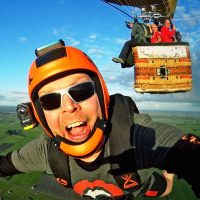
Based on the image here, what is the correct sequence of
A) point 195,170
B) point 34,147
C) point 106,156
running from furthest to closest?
point 34,147, point 106,156, point 195,170

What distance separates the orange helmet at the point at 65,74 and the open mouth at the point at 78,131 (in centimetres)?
6

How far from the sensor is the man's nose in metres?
3.00

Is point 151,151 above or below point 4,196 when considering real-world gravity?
above

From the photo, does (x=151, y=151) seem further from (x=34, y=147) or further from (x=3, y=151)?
(x=3, y=151)

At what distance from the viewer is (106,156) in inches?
131

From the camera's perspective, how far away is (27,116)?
3.83 m

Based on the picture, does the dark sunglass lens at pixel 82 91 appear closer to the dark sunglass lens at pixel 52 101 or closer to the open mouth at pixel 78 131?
the dark sunglass lens at pixel 52 101

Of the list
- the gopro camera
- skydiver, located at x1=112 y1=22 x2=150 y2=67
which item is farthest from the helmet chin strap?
skydiver, located at x1=112 y1=22 x2=150 y2=67

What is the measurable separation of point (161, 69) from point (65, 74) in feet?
20.9

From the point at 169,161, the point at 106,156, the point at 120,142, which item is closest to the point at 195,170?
the point at 169,161

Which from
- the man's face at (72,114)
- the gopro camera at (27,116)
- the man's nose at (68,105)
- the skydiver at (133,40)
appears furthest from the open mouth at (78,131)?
the skydiver at (133,40)

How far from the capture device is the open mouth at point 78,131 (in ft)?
10.1

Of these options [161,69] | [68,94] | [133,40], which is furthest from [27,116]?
[133,40]

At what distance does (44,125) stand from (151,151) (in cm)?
136
